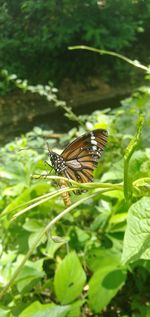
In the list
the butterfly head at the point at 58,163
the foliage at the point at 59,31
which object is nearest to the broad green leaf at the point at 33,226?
the butterfly head at the point at 58,163

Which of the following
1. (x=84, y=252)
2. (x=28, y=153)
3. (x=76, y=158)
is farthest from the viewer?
(x=28, y=153)

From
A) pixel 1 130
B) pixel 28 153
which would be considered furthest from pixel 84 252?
pixel 1 130

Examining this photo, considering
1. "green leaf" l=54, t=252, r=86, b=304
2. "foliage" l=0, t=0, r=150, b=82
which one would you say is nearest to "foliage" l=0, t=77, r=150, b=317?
"green leaf" l=54, t=252, r=86, b=304

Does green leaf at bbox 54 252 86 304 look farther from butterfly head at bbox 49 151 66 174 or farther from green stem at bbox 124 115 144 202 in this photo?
green stem at bbox 124 115 144 202

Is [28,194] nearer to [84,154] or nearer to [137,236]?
[84,154]

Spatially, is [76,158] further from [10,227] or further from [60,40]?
[60,40]

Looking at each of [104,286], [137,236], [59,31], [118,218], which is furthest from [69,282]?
[59,31]
